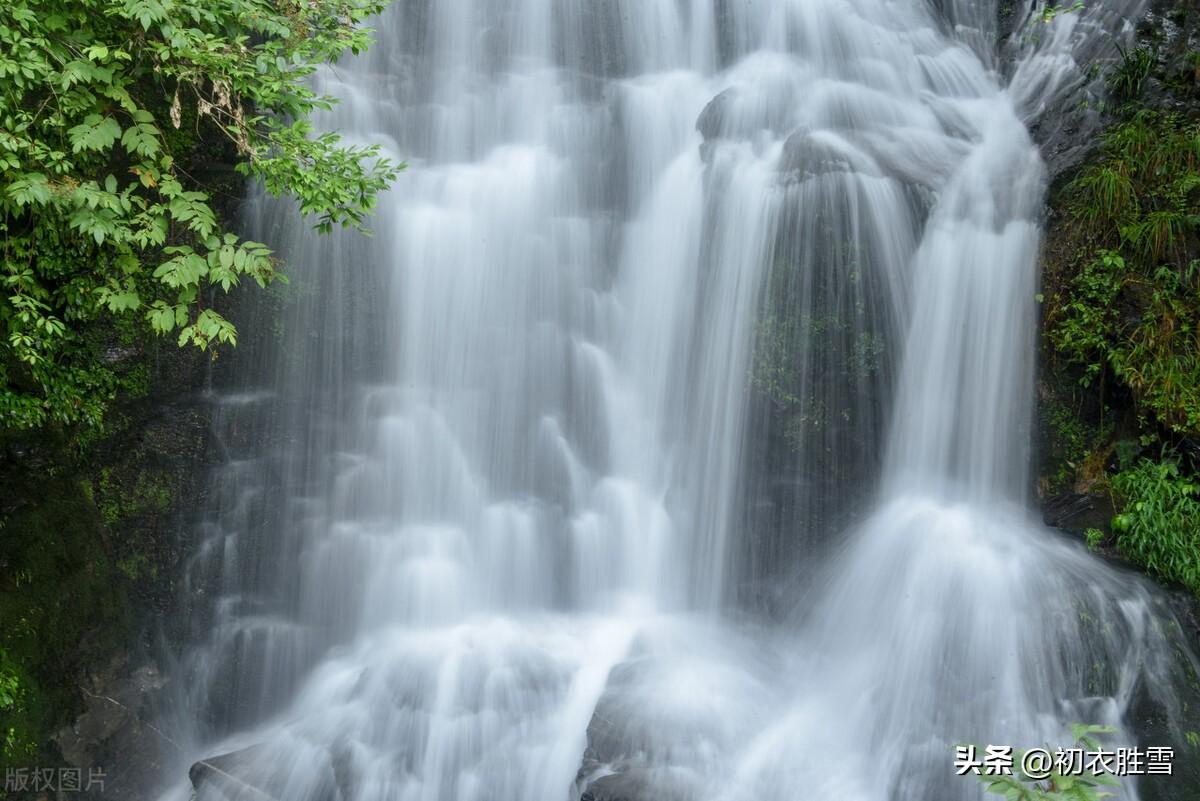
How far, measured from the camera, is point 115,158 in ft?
20.7

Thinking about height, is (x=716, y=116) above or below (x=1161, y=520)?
above

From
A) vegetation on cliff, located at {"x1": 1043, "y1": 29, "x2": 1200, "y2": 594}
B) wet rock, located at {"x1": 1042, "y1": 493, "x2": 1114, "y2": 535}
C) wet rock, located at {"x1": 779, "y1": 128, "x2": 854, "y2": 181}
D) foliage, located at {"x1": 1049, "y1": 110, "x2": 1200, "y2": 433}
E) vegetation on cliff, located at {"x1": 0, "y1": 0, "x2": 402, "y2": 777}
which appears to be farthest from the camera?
wet rock, located at {"x1": 779, "y1": 128, "x2": 854, "y2": 181}

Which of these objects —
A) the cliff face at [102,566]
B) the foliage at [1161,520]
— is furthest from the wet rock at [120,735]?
the foliage at [1161,520]

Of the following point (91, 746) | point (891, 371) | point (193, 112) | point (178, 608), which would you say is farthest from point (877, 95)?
point (91, 746)

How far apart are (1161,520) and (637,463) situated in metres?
3.75

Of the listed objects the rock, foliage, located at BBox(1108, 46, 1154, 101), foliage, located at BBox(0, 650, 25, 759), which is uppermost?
foliage, located at BBox(1108, 46, 1154, 101)

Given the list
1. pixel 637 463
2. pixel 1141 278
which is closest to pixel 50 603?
pixel 637 463

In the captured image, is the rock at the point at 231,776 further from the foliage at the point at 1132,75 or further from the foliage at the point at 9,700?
the foliage at the point at 1132,75

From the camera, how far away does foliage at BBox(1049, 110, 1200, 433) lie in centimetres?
655

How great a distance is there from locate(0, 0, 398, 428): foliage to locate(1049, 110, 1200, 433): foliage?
16.9 feet

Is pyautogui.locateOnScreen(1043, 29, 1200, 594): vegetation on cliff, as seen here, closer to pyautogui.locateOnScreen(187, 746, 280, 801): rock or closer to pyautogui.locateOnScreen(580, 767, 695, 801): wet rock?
pyautogui.locateOnScreen(580, 767, 695, 801): wet rock

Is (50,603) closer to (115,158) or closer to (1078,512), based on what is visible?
(115,158)

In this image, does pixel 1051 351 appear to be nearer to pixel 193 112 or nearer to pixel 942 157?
pixel 942 157

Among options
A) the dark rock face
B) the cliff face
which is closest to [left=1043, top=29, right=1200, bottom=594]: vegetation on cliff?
the dark rock face
